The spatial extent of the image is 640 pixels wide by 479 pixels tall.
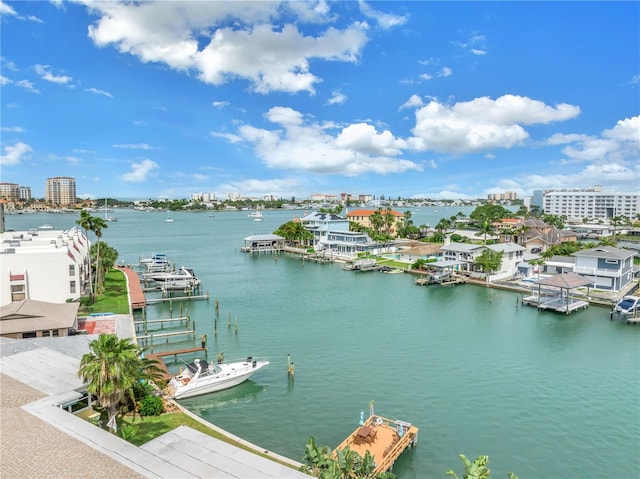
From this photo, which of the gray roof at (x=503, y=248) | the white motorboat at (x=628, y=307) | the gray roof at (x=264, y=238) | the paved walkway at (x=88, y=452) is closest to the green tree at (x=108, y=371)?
the paved walkway at (x=88, y=452)

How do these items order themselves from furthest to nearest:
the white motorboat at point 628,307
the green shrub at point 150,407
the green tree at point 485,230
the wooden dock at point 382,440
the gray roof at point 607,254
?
the green tree at point 485,230
the gray roof at point 607,254
the white motorboat at point 628,307
the green shrub at point 150,407
the wooden dock at point 382,440

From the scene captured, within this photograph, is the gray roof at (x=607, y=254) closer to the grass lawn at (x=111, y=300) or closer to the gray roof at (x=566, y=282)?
the gray roof at (x=566, y=282)

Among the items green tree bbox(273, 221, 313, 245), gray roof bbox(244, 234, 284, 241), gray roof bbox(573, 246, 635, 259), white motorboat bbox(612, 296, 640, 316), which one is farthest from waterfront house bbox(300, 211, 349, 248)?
white motorboat bbox(612, 296, 640, 316)

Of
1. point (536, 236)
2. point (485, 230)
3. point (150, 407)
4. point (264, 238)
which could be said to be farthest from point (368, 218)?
point (150, 407)

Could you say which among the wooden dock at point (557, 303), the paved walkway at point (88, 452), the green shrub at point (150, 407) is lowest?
the wooden dock at point (557, 303)

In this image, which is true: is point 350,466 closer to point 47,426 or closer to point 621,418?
point 47,426

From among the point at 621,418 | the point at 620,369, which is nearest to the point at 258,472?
the point at 621,418
